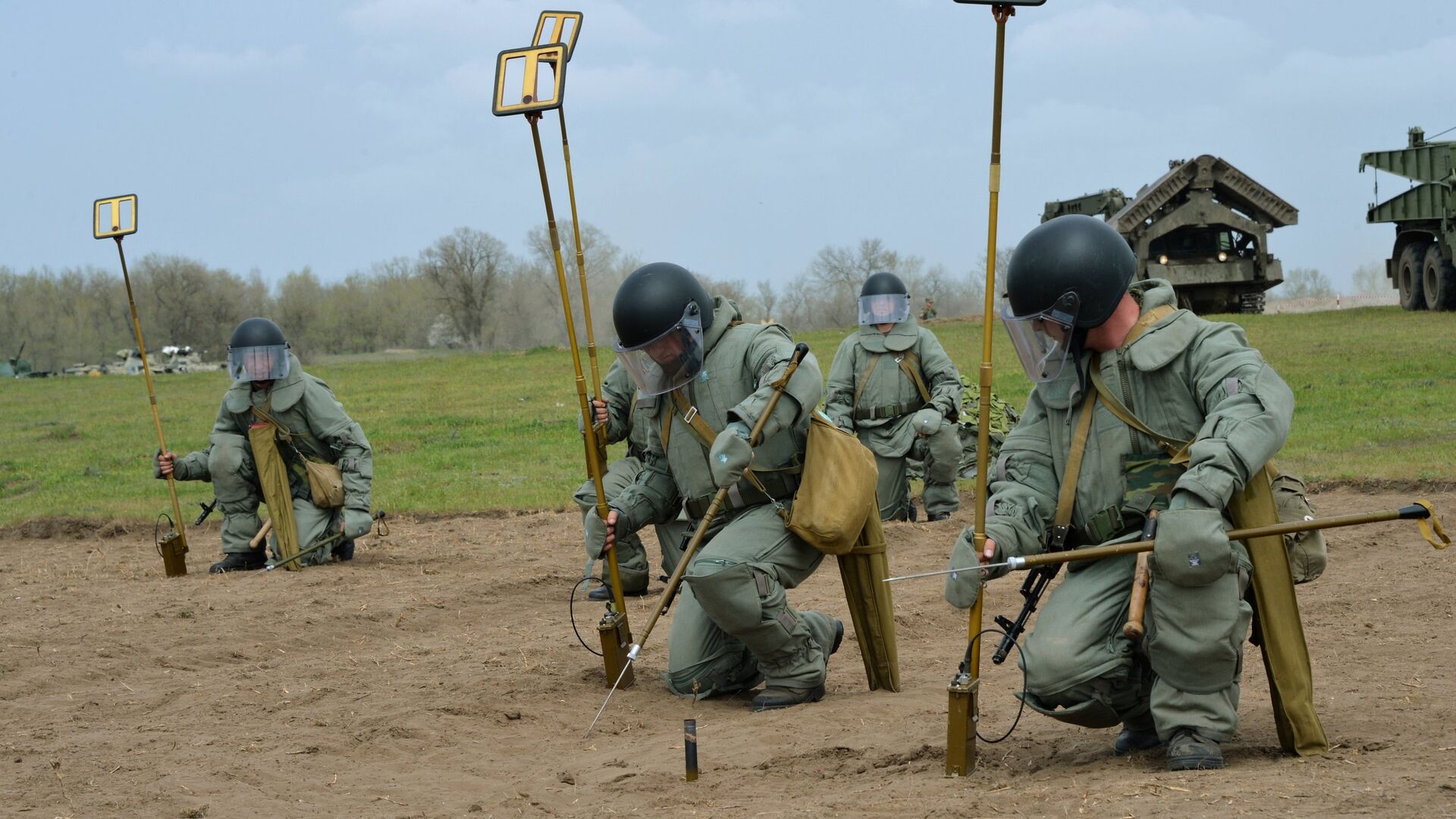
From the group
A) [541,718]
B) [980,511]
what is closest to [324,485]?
[541,718]

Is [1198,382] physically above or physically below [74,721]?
above

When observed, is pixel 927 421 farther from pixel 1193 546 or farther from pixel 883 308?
pixel 1193 546

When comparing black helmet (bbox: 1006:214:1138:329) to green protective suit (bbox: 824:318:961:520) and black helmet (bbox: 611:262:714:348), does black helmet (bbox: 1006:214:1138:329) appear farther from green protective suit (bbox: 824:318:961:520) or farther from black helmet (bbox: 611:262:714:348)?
green protective suit (bbox: 824:318:961:520)

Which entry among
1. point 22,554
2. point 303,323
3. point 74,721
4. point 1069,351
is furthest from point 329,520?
point 303,323

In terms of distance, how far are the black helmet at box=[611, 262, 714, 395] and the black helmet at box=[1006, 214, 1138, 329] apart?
179 centimetres

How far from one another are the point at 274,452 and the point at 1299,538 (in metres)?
7.58

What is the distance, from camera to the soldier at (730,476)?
5957 millimetres

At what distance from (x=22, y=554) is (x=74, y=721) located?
6.57 meters

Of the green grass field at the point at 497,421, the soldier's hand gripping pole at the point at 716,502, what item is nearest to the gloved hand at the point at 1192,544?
the soldier's hand gripping pole at the point at 716,502

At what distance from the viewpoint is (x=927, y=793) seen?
14.5ft

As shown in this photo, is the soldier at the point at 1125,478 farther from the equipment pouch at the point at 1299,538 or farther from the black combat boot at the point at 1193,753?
the equipment pouch at the point at 1299,538

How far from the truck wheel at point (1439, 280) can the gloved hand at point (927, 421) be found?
20.2 m

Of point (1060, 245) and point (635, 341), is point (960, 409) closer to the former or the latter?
point (635, 341)

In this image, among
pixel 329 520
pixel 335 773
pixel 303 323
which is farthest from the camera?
pixel 303 323
